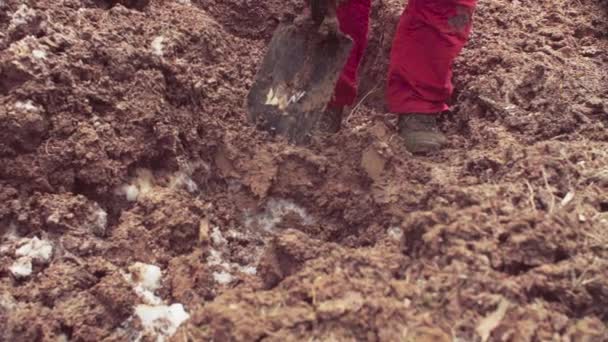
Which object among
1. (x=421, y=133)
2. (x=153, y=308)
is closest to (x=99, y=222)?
(x=153, y=308)

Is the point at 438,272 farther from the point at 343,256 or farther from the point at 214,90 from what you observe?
the point at 214,90

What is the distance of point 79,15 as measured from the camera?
5.64ft

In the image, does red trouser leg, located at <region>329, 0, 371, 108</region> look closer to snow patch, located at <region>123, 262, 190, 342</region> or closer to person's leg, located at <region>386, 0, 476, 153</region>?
person's leg, located at <region>386, 0, 476, 153</region>

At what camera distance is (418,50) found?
1.86m

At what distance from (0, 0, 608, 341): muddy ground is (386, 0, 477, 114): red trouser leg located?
6.5 inches

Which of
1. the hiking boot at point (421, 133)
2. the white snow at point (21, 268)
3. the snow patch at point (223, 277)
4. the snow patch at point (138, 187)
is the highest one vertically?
the hiking boot at point (421, 133)

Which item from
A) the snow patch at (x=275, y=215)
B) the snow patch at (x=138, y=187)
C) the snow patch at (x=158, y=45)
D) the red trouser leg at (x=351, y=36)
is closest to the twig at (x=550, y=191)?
the snow patch at (x=275, y=215)

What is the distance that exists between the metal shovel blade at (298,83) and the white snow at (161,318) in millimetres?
705

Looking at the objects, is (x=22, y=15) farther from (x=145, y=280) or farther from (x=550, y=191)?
(x=550, y=191)

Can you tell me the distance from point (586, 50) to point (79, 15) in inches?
71.8

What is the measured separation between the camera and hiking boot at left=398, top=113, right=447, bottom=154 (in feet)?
6.22

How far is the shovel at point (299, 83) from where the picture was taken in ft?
6.06

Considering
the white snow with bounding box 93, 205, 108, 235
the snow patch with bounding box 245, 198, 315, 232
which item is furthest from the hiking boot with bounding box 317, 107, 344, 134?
the white snow with bounding box 93, 205, 108, 235

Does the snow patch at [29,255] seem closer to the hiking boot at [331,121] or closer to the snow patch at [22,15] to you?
the snow patch at [22,15]
